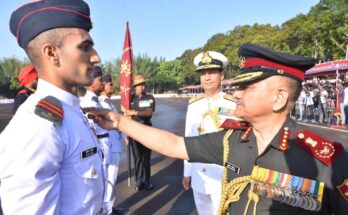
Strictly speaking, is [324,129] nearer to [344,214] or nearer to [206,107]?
[206,107]

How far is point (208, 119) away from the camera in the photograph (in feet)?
10.8

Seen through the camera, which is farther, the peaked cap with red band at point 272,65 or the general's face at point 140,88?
the general's face at point 140,88

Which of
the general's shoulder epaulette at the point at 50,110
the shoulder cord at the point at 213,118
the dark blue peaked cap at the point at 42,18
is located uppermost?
the dark blue peaked cap at the point at 42,18

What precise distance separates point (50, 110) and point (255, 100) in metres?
1.13

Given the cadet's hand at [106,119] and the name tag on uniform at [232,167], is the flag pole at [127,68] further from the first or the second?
the name tag on uniform at [232,167]

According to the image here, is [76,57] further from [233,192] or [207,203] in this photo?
[207,203]

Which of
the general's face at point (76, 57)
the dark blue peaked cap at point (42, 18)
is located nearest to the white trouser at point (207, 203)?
the general's face at point (76, 57)

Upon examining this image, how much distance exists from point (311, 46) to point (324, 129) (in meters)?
29.3

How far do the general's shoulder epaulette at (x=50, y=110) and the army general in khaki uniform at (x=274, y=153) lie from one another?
3.42 ft

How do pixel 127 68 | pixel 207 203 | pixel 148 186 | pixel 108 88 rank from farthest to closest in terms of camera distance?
pixel 148 186, pixel 108 88, pixel 127 68, pixel 207 203

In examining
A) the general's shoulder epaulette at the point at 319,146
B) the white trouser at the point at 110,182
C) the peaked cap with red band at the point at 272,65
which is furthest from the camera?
the white trouser at the point at 110,182

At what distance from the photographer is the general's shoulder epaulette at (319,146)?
163cm

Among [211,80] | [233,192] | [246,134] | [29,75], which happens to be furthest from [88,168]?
[29,75]

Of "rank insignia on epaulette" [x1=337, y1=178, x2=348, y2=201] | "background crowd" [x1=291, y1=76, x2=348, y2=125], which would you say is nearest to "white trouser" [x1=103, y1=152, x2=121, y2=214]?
"rank insignia on epaulette" [x1=337, y1=178, x2=348, y2=201]
